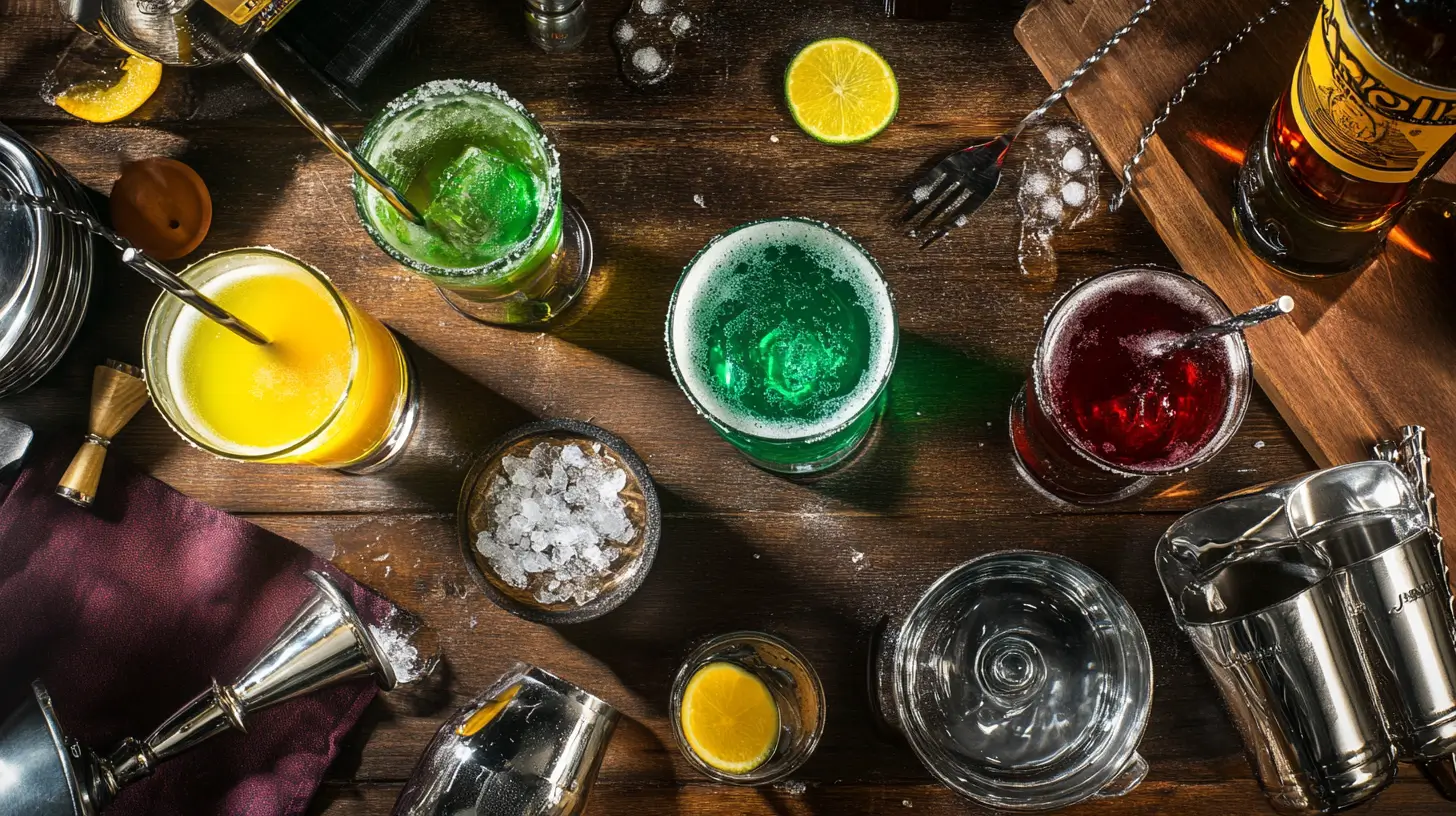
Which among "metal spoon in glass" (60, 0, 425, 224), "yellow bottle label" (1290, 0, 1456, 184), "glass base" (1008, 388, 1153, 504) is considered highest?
"yellow bottle label" (1290, 0, 1456, 184)

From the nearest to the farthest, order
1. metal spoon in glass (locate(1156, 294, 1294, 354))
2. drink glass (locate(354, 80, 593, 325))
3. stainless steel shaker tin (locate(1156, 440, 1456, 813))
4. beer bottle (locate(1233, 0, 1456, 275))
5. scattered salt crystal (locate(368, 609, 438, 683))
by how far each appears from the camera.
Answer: beer bottle (locate(1233, 0, 1456, 275))
metal spoon in glass (locate(1156, 294, 1294, 354))
stainless steel shaker tin (locate(1156, 440, 1456, 813))
drink glass (locate(354, 80, 593, 325))
scattered salt crystal (locate(368, 609, 438, 683))

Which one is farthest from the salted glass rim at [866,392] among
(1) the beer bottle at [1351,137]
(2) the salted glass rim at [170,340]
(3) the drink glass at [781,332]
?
(1) the beer bottle at [1351,137]

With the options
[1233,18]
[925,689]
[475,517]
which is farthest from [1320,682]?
[475,517]

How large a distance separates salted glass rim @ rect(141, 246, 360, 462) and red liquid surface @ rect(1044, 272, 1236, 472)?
895 millimetres

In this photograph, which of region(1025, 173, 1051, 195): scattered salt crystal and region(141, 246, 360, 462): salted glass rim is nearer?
region(141, 246, 360, 462): salted glass rim

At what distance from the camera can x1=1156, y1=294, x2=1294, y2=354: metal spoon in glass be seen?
3.74 feet

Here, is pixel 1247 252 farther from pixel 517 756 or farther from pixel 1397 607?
pixel 517 756

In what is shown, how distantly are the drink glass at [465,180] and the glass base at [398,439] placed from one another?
6.7 inches

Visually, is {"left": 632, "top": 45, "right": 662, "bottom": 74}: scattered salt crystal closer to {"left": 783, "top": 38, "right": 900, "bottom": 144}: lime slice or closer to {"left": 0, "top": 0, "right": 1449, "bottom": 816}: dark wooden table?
{"left": 0, "top": 0, "right": 1449, "bottom": 816}: dark wooden table

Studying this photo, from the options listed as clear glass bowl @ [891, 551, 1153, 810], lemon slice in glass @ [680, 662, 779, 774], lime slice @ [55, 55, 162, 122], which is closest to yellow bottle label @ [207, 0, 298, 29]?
lime slice @ [55, 55, 162, 122]

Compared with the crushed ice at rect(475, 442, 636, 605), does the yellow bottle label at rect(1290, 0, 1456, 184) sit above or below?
above

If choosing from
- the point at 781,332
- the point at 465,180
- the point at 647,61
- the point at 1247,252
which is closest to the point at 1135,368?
the point at 1247,252

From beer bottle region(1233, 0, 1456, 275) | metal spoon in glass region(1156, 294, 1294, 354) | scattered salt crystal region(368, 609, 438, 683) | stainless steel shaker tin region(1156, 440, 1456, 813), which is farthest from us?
scattered salt crystal region(368, 609, 438, 683)

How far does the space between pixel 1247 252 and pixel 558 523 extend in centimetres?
102
